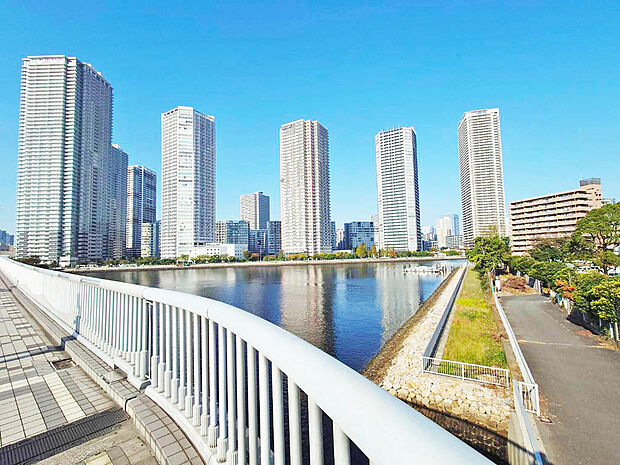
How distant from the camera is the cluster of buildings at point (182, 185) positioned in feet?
333

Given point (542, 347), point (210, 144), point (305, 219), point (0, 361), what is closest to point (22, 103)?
point (210, 144)

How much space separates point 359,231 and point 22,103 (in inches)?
6341

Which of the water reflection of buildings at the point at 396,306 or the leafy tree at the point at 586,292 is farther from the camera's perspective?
the water reflection of buildings at the point at 396,306

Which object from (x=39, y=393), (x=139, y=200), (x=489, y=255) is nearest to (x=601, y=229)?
(x=489, y=255)

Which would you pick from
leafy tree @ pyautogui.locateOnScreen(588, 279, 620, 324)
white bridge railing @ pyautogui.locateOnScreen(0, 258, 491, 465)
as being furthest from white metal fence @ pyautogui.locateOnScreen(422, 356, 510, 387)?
white bridge railing @ pyautogui.locateOnScreen(0, 258, 491, 465)

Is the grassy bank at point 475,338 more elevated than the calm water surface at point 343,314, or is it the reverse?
the grassy bank at point 475,338

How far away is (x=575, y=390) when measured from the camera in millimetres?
9859

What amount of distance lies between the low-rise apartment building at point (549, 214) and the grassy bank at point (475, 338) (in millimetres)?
56453

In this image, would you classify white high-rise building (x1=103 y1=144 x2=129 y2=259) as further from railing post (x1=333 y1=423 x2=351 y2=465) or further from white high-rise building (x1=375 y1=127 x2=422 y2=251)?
railing post (x1=333 y1=423 x2=351 y2=465)

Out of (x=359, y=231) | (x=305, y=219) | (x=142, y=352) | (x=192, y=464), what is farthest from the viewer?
(x=359, y=231)

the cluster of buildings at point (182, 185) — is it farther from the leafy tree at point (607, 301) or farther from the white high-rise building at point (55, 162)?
the leafy tree at point (607, 301)

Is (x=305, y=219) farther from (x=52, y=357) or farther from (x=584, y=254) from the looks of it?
(x=52, y=357)

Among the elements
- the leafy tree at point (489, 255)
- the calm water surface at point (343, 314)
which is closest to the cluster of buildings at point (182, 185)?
the leafy tree at point (489, 255)

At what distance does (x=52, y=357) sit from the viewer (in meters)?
5.75
